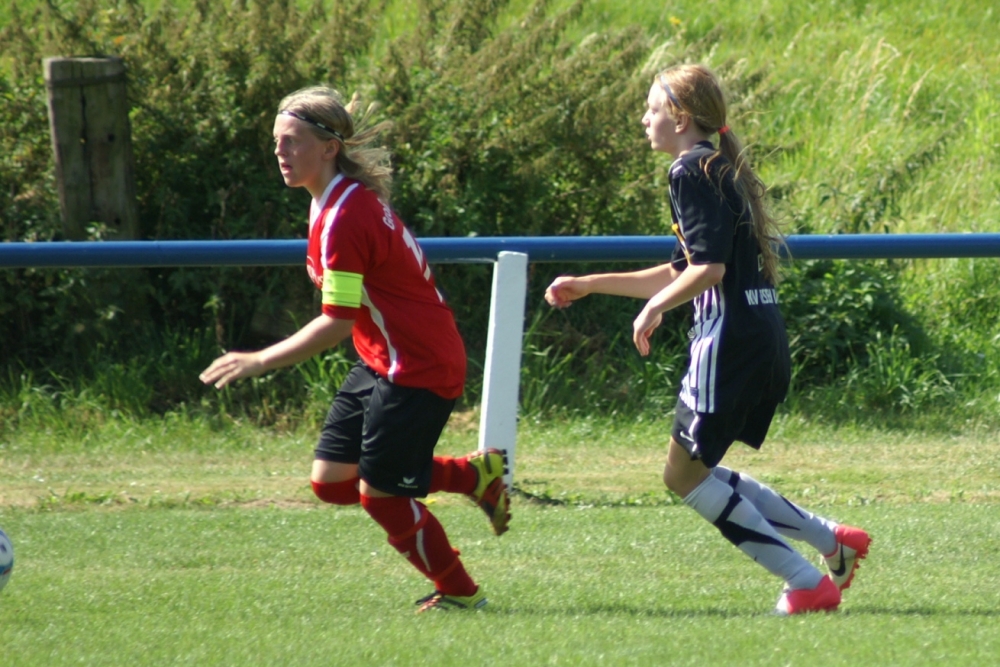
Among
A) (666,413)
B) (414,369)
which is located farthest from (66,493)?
(666,413)

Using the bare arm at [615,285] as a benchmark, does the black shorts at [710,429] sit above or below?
below

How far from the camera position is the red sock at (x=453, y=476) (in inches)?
167

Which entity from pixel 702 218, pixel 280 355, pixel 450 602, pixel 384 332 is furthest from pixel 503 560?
pixel 702 218

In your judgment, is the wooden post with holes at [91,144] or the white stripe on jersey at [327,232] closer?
the white stripe on jersey at [327,232]

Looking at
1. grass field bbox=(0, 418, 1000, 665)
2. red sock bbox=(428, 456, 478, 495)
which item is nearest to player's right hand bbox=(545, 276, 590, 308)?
red sock bbox=(428, 456, 478, 495)

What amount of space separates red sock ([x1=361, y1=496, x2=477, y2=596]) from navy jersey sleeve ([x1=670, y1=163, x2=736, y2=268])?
1.19m

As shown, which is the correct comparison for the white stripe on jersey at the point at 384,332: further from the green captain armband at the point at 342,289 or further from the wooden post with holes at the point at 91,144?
the wooden post with holes at the point at 91,144

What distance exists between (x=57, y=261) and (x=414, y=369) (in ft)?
8.44

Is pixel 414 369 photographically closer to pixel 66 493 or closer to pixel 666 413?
pixel 66 493

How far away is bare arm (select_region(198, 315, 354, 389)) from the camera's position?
3.44 metres

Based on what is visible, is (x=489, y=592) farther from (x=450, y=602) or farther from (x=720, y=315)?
(x=720, y=315)

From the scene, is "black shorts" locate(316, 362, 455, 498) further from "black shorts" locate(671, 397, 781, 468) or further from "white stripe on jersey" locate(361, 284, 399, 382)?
"black shorts" locate(671, 397, 781, 468)

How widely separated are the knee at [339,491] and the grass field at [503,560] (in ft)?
1.09

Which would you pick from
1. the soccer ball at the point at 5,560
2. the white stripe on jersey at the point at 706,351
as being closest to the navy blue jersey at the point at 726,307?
the white stripe on jersey at the point at 706,351
